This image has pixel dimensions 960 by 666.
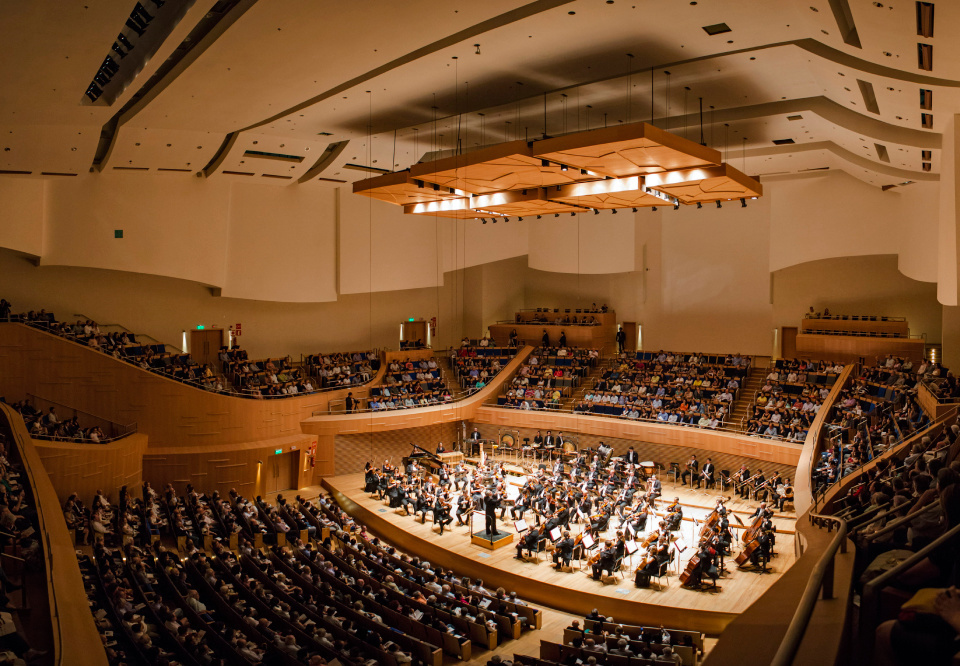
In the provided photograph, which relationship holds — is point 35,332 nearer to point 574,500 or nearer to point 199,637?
point 199,637

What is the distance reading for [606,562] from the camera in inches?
428

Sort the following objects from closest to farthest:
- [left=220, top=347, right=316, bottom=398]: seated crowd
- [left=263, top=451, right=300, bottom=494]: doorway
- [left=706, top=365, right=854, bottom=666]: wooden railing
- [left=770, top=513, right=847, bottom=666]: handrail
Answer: [left=770, top=513, right=847, bottom=666]: handrail → [left=706, top=365, right=854, bottom=666]: wooden railing → [left=263, top=451, right=300, bottom=494]: doorway → [left=220, top=347, right=316, bottom=398]: seated crowd

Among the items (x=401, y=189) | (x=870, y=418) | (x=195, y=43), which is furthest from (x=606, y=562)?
(x=195, y=43)

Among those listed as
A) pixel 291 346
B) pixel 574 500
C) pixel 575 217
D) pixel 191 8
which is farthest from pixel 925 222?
pixel 291 346

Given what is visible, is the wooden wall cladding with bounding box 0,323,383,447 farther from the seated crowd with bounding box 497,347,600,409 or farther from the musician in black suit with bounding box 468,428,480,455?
the seated crowd with bounding box 497,347,600,409

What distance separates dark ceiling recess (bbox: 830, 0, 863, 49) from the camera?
23.2 ft

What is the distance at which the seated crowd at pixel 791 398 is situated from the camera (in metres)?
15.2

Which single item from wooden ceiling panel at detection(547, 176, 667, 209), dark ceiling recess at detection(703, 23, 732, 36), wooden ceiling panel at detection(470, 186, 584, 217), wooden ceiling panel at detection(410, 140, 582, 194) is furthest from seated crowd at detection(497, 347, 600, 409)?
dark ceiling recess at detection(703, 23, 732, 36)

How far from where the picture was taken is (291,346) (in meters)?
20.5

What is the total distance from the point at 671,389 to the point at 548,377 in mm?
3614

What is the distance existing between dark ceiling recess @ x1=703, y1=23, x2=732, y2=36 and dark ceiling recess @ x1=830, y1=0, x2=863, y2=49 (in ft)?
4.79

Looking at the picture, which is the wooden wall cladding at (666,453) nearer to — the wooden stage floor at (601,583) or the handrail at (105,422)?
the wooden stage floor at (601,583)

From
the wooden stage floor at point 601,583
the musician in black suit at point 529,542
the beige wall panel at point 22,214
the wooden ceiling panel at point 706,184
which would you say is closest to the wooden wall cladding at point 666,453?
the wooden stage floor at point 601,583

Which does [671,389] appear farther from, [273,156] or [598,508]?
[273,156]
